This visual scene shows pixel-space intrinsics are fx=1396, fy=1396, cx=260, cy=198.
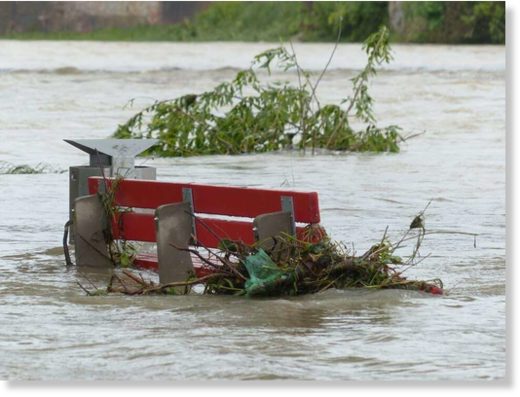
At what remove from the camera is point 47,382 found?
6500 millimetres

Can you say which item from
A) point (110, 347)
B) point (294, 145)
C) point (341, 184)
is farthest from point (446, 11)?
point (110, 347)

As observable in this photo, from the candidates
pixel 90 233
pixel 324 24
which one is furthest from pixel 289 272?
pixel 324 24

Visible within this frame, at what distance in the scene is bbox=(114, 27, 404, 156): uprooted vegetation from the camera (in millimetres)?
18734

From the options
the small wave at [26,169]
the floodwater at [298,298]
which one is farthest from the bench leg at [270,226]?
the small wave at [26,169]

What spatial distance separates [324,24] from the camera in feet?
195

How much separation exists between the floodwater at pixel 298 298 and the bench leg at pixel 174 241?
0.43 m

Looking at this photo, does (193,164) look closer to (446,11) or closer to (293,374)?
(293,374)

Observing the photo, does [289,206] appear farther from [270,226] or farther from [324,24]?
[324,24]

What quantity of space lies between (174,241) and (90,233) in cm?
111

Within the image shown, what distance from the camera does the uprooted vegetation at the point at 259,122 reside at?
18.7 metres

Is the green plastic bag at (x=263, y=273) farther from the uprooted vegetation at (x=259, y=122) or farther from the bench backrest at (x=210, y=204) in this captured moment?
the uprooted vegetation at (x=259, y=122)

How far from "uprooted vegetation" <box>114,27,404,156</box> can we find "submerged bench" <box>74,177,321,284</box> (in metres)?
8.26

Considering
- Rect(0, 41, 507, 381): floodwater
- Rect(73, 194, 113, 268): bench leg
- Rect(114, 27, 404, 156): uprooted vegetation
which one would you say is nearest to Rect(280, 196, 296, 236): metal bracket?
Rect(0, 41, 507, 381): floodwater

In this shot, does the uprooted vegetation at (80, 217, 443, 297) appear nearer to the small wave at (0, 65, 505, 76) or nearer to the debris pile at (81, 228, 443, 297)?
the debris pile at (81, 228, 443, 297)
